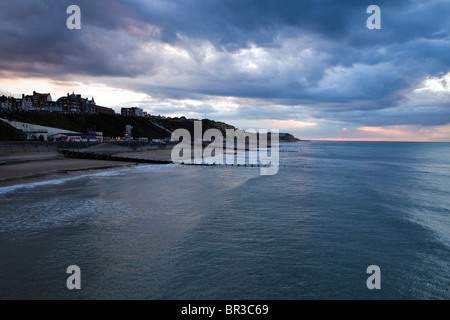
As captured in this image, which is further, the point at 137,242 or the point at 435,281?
the point at 137,242

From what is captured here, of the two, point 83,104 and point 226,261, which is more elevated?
point 83,104

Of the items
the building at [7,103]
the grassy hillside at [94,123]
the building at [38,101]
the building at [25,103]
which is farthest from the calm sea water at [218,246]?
the building at [38,101]

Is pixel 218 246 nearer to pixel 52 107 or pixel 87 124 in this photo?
pixel 87 124

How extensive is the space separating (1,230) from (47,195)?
33.8 ft

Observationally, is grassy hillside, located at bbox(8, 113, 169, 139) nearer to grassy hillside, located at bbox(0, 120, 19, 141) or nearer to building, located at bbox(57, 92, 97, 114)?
grassy hillside, located at bbox(0, 120, 19, 141)

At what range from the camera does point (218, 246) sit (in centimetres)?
1414

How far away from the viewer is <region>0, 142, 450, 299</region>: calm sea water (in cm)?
1029

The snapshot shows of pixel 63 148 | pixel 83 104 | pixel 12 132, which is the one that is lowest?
pixel 63 148

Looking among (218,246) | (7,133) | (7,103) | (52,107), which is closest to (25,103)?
(7,103)

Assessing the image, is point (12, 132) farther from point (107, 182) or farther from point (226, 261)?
point (226, 261)

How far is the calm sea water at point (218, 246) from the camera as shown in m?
10.3

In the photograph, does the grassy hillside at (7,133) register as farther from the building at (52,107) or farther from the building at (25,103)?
the building at (52,107)

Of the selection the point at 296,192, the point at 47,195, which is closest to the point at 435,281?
the point at 296,192

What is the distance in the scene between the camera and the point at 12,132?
71.9m
